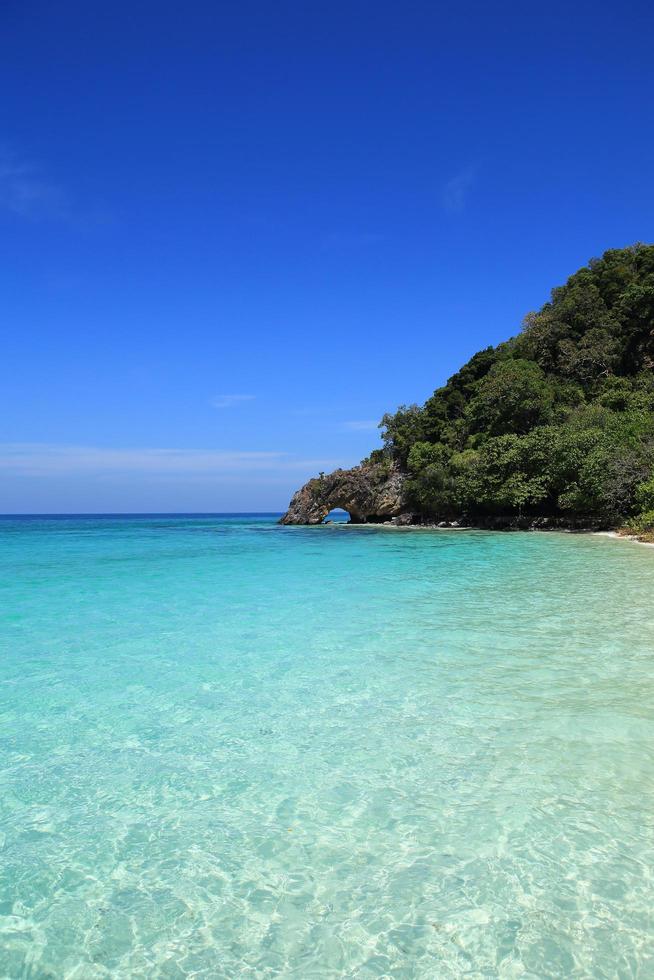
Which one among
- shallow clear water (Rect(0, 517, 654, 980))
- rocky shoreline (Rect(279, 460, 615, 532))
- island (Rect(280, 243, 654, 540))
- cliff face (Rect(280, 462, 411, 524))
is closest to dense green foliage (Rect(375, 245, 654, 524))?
island (Rect(280, 243, 654, 540))

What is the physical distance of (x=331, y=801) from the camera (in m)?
3.62

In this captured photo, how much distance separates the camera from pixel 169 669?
21.7 ft

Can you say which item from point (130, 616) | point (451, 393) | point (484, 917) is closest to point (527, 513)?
point (451, 393)

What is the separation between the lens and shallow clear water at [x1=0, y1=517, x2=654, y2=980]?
246 centimetres

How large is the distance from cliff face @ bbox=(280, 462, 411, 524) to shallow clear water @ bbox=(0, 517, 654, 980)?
38.3 m

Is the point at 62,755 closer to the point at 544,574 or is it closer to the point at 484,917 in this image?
the point at 484,917

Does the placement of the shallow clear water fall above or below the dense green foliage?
below

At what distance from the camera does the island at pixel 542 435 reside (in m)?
31.1

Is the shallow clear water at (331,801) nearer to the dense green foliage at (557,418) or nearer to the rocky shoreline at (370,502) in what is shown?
the dense green foliage at (557,418)

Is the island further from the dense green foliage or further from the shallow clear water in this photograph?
the shallow clear water

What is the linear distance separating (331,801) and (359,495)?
45169mm

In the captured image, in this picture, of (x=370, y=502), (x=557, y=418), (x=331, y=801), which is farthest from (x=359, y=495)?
(x=331, y=801)

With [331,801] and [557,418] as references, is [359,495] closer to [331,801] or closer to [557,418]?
[557,418]

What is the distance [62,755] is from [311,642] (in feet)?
12.5
